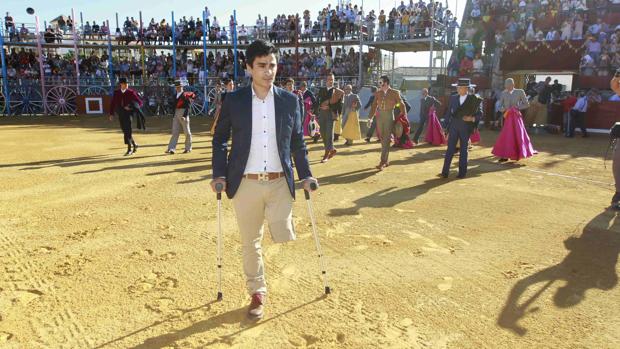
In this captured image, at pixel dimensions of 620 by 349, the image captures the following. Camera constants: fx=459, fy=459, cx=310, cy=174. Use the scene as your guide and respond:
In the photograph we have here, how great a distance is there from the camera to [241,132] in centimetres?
325

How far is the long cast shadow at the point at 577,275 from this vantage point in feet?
11.9

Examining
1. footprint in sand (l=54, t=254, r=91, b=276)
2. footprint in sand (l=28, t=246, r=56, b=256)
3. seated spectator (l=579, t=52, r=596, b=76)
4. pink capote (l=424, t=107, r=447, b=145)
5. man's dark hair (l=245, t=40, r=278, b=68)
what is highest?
seated spectator (l=579, t=52, r=596, b=76)

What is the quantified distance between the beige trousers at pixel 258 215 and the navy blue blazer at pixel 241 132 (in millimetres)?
73

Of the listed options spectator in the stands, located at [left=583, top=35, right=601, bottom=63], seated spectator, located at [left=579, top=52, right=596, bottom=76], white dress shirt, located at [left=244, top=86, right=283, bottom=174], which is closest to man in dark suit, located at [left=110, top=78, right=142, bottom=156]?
white dress shirt, located at [left=244, top=86, right=283, bottom=174]

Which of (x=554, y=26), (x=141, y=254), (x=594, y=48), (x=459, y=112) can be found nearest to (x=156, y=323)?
(x=141, y=254)

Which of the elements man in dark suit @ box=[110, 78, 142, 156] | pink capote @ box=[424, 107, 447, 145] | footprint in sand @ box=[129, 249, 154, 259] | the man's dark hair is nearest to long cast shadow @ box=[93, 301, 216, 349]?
footprint in sand @ box=[129, 249, 154, 259]

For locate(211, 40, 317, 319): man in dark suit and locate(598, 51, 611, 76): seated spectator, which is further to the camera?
locate(598, 51, 611, 76): seated spectator

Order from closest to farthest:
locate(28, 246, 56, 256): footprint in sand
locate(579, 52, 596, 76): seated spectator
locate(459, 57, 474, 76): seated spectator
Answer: locate(28, 246, 56, 256): footprint in sand
locate(579, 52, 596, 76): seated spectator
locate(459, 57, 474, 76): seated spectator

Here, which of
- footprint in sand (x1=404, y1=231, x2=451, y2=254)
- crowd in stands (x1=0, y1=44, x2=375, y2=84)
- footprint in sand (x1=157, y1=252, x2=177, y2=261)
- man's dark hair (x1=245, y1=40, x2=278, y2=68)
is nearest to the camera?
man's dark hair (x1=245, y1=40, x2=278, y2=68)

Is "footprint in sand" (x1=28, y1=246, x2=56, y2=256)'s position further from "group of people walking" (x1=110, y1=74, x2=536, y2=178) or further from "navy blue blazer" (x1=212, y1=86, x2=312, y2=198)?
"group of people walking" (x1=110, y1=74, x2=536, y2=178)

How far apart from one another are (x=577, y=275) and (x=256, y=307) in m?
2.99

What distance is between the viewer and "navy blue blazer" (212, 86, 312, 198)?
3.24m

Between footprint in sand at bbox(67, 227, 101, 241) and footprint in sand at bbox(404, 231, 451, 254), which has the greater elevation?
footprint in sand at bbox(67, 227, 101, 241)

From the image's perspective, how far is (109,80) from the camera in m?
25.1
